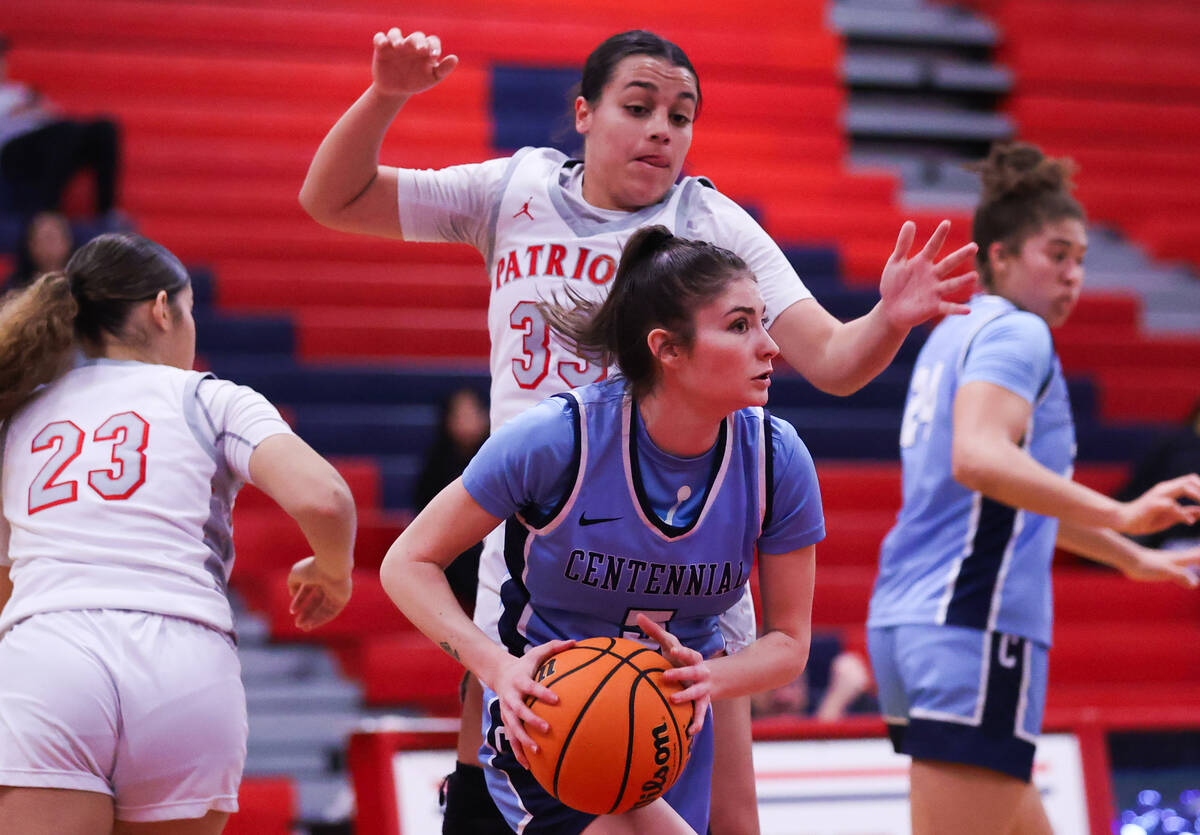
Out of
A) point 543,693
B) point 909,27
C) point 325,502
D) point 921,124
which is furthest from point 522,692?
point 909,27

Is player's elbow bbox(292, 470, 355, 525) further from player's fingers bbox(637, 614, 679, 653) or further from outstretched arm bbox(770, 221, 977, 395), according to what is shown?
outstretched arm bbox(770, 221, 977, 395)

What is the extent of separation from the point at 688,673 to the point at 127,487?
1.16 metres

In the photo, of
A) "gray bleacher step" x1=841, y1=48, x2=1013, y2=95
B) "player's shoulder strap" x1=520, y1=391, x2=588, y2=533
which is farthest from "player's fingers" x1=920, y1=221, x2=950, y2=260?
"gray bleacher step" x1=841, y1=48, x2=1013, y2=95

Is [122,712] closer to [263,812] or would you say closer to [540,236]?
[540,236]

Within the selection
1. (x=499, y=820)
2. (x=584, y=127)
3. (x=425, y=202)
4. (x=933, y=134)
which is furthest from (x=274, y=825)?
(x=933, y=134)

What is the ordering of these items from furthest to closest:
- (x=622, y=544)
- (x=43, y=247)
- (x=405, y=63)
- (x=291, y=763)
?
1. (x=43, y=247)
2. (x=291, y=763)
3. (x=405, y=63)
4. (x=622, y=544)

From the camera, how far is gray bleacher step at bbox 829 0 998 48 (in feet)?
39.3

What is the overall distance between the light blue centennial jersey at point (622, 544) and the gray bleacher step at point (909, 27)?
10.2m

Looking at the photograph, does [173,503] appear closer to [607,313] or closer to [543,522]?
[543,522]

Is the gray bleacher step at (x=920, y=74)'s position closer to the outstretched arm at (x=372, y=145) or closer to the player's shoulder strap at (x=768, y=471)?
the outstretched arm at (x=372, y=145)

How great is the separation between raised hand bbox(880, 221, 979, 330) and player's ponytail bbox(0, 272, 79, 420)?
162 centimetres

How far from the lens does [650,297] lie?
2.44 m

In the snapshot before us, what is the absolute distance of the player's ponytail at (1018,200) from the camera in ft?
11.4

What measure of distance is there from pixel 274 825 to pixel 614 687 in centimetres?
234
